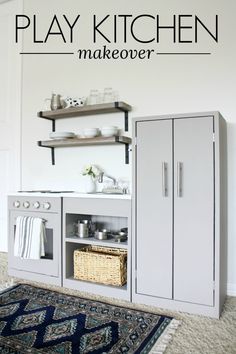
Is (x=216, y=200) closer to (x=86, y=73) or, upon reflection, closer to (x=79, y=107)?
(x=79, y=107)

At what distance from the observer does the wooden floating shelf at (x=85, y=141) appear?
301 centimetres

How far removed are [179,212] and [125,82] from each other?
1.57 m

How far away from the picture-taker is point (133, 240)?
8.30 feet

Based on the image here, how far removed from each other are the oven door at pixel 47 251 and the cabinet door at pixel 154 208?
0.81 metres

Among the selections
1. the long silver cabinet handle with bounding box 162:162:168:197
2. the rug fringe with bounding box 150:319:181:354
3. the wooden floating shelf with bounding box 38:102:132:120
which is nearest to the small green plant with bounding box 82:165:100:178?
the wooden floating shelf with bounding box 38:102:132:120

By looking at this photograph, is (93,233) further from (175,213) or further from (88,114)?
(88,114)

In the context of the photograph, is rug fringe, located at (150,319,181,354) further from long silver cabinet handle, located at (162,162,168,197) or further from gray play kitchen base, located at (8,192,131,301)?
long silver cabinet handle, located at (162,162,168,197)

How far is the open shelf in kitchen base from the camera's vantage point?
2584 millimetres

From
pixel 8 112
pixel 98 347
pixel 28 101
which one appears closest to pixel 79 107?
pixel 28 101

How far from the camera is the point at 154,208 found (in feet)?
8.07

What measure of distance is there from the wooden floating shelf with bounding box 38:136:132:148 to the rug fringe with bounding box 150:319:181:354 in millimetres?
1651

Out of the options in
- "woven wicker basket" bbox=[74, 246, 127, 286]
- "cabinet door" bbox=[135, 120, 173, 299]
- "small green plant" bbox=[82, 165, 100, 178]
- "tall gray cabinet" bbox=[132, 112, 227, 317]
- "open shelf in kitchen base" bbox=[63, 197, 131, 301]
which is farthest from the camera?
"small green plant" bbox=[82, 165, 100, 178]

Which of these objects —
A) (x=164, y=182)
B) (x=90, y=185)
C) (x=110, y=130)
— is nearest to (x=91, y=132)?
(x=110, y=130)

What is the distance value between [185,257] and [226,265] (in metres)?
0.62
